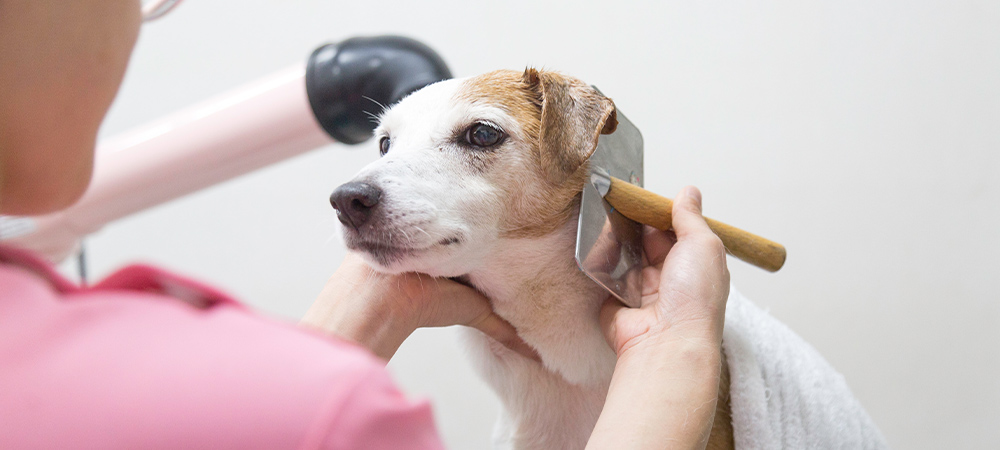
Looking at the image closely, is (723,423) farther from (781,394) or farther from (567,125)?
(567,125)

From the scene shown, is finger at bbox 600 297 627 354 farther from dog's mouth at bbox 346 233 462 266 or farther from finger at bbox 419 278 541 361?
dog's mouth at bbox 346 233 462 266

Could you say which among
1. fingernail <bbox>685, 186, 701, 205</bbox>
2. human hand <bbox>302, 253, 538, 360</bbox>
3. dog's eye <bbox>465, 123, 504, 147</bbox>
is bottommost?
human hand <bbox>302, 253, 538, 360</bbox>

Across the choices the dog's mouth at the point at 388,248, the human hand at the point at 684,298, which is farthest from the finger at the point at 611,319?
the dog's mouth at the point at 388,248

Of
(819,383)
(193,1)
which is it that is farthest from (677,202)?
(193,1)

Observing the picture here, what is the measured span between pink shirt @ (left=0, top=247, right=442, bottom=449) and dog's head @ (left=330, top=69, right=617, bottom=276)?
0.42 m

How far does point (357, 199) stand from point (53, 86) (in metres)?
0.38

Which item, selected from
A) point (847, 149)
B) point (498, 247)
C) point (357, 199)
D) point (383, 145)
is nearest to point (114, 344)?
point (357, 199)

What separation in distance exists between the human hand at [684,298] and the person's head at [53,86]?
562mm

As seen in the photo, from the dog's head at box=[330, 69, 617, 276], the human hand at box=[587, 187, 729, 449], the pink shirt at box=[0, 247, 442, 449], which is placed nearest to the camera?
the pink shirt at box=[0, 247, 442, 449]

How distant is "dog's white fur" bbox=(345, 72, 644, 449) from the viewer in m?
0.71

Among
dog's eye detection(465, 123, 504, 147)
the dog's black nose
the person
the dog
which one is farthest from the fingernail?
the person

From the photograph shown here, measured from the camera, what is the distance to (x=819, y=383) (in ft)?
2.83

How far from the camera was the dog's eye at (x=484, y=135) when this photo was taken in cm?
78

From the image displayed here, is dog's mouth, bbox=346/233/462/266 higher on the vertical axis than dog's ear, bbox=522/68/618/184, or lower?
lower
